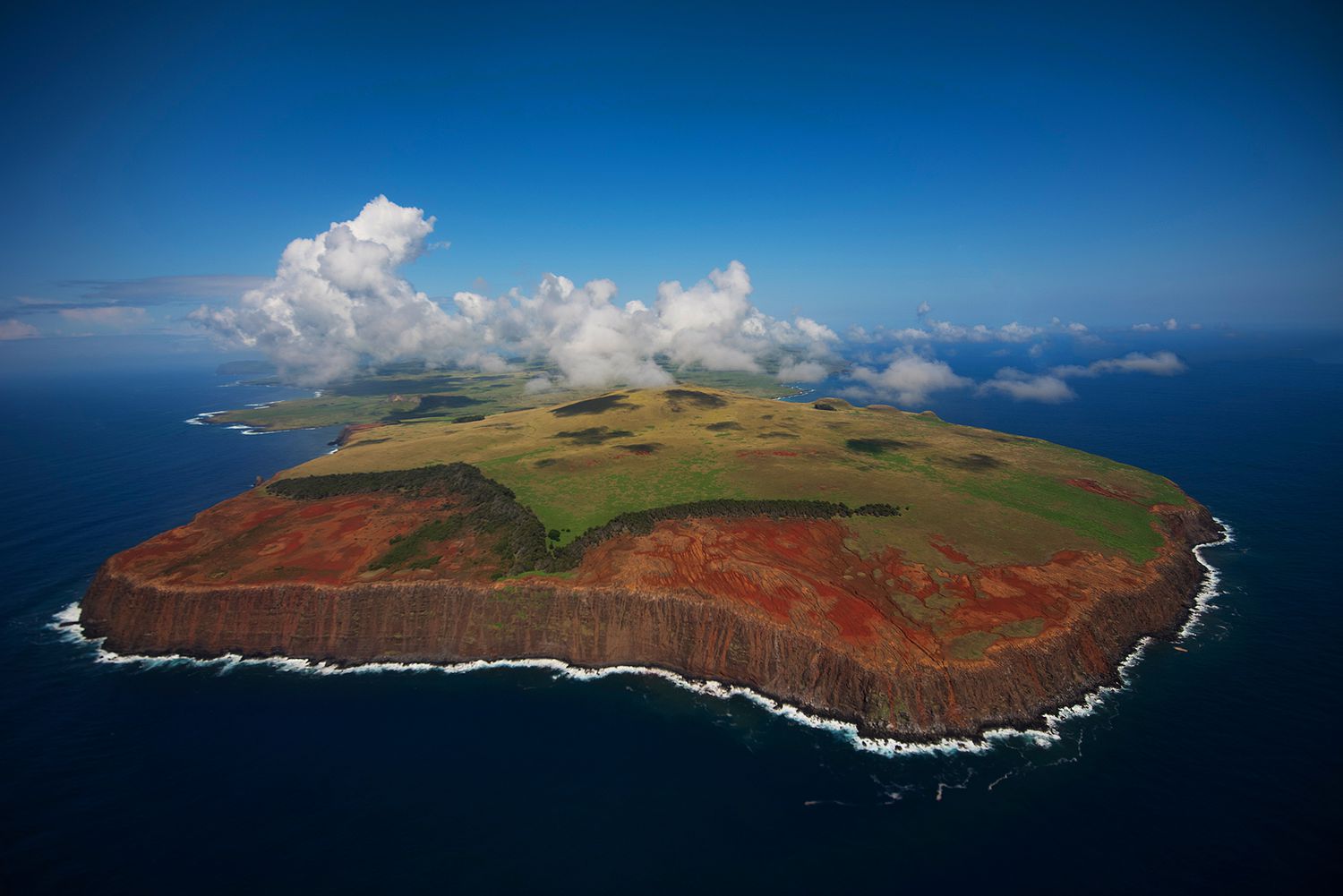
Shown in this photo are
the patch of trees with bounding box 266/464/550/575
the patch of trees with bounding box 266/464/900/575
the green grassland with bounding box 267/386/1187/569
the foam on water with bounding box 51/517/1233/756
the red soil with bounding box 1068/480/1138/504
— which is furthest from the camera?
the red soil with bounding box 1068/480/1138/504

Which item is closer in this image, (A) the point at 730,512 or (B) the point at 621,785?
(B) the point at 621,785

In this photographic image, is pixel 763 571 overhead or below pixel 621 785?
overhead

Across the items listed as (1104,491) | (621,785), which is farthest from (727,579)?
(1104,491)

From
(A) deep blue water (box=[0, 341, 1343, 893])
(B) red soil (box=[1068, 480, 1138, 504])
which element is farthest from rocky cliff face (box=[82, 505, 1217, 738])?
(B) red soil (box=[1068, 480, 1138, 504])

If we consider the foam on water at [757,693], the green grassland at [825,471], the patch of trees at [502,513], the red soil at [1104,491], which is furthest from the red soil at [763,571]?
the red soil at [1104,491]

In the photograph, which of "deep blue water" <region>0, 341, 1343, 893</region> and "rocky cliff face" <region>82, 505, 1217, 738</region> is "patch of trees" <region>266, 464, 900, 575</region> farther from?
"deep blue water" <region>0, 341, 1343, 893</region>

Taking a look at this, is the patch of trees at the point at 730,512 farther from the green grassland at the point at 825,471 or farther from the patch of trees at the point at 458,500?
the patch of trees at the point at 458,500

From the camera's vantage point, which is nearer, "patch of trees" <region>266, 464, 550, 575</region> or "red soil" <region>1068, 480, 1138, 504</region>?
"patch of trees" <region>266, 464, 550, 575</region>

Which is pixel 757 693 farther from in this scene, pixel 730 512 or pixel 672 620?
pixel 730 512
